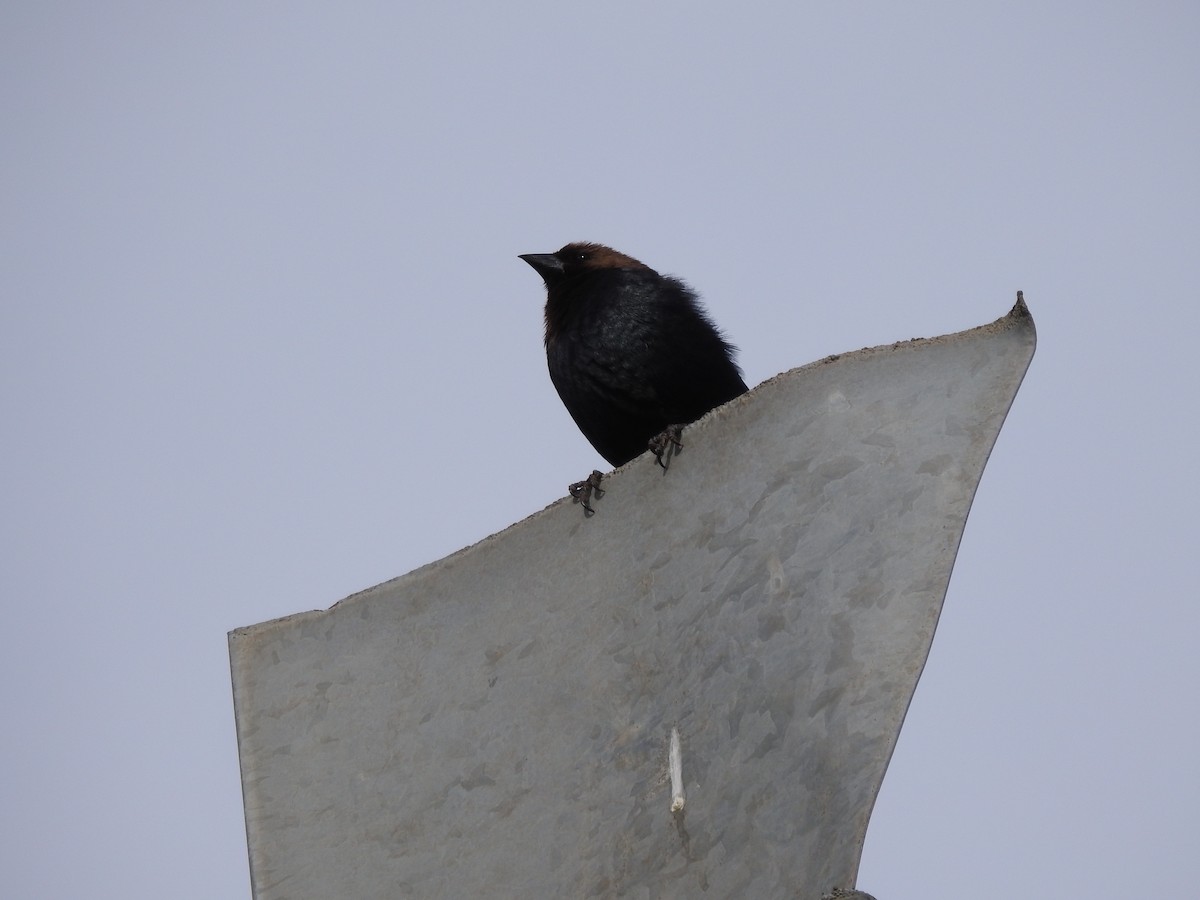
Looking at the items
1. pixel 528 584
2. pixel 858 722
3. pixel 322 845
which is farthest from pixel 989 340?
pixel 322 845

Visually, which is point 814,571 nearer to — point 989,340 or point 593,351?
point 989,340

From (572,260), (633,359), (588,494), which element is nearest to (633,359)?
(633,359)

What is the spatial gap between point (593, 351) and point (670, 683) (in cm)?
245

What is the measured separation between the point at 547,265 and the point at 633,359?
2.96 ft

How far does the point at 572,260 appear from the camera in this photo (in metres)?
5.77

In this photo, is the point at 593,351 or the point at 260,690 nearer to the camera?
the point at 260,690

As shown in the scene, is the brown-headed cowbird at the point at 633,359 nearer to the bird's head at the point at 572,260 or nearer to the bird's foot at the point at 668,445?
the bird's head at the point at 572,260

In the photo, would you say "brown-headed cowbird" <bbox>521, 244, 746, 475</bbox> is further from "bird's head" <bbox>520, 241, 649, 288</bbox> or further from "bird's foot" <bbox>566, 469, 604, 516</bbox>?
"bird's foot" <bbox>566, 469, 604, 516</bbox>

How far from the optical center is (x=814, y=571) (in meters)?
2.66

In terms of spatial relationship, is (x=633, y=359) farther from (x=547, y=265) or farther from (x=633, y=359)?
(x=547, y=265)

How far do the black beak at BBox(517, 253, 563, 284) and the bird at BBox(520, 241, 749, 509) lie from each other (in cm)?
23

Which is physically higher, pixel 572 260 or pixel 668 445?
pixel 572 260

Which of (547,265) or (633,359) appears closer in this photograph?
(633,359)

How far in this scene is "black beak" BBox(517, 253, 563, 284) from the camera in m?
5.76
